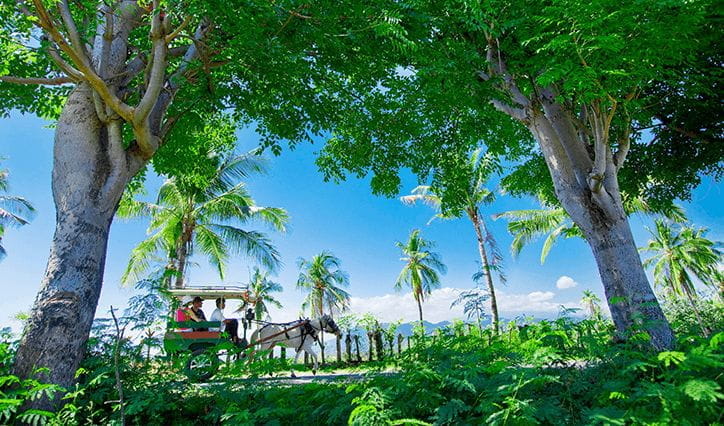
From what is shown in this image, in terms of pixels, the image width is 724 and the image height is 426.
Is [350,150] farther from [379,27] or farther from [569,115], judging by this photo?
[379,27]

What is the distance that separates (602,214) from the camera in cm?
734

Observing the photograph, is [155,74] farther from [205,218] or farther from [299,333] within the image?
[205,218]

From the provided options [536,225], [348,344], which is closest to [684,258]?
[536,225]

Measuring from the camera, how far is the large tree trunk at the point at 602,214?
6.66m

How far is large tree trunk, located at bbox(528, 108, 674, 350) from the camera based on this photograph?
21.8 ft

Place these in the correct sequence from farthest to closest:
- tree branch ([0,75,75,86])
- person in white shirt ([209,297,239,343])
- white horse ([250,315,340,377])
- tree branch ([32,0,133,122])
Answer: white horse ([250,315,340,377])
person in white shirt ([209,297,239,343])
tree branch ([0,75,75,86])
tree branch ([32,0,133,122])

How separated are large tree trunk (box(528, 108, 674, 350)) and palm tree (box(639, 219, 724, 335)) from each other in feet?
97.2

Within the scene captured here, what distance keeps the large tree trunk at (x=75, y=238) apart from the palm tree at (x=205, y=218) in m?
14.8

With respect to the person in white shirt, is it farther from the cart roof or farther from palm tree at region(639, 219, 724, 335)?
palm tree at region(639, 219, 724, 335)

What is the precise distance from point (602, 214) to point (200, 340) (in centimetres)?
848

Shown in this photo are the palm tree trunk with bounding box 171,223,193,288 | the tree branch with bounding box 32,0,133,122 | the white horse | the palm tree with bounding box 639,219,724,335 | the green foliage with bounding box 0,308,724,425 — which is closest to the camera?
the green foliage with bounding box 0,308,724,425

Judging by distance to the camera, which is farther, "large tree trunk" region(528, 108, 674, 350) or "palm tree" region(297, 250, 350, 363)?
"palm tree" region(297, 250, 350, 363)

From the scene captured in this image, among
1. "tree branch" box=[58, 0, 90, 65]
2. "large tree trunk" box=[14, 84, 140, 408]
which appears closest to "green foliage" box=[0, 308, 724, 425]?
"large tree trunk" box=[14, 84, 140, 408]

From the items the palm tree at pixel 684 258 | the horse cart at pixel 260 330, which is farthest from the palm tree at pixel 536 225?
the horse cart at pixel 260 330
